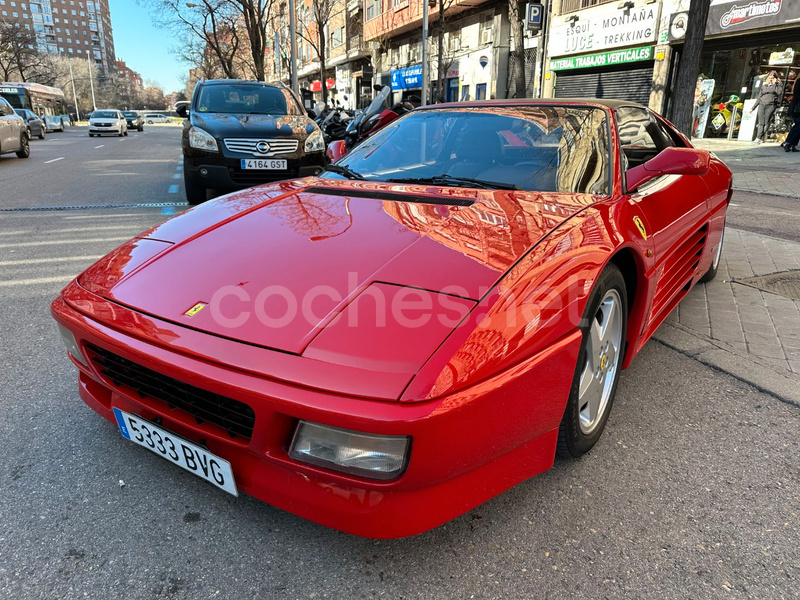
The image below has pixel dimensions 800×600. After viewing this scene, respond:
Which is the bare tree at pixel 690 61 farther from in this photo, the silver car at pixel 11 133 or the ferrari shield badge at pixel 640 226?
the silver car at pixel 11 133

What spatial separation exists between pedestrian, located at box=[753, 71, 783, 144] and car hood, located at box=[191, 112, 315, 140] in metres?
12.1

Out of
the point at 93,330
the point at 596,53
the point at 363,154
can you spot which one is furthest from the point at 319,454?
the point at 596,53

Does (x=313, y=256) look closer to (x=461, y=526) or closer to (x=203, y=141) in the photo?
(x=461, y=526)

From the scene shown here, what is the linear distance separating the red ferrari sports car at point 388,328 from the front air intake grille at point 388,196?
0.01 meters

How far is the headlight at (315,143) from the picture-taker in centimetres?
679

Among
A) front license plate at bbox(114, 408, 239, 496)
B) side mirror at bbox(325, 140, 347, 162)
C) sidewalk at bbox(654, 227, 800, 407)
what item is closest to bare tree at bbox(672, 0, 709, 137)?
sidewalk at bbox(654, 227, 800, 407)

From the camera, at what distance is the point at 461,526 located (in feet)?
5.31

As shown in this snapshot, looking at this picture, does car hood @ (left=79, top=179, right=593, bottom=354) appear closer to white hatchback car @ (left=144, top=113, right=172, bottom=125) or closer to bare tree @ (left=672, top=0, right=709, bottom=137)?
bare tree @ (left=672, top=0, right=709, bottom=137)

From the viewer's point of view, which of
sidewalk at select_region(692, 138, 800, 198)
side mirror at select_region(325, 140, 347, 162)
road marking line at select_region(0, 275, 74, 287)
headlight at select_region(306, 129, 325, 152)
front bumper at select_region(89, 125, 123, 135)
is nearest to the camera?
side mirror at select_region(325, 140, 347, 162)

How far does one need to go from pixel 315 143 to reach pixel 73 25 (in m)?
153

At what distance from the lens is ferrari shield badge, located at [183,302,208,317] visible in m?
1.54

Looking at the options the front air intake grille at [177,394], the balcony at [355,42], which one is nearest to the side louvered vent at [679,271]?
the front air intake grille at [177,394]

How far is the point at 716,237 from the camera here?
3496 mm

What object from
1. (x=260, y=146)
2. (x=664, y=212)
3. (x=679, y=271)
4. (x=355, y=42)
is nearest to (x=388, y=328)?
(x=664, y=212)
